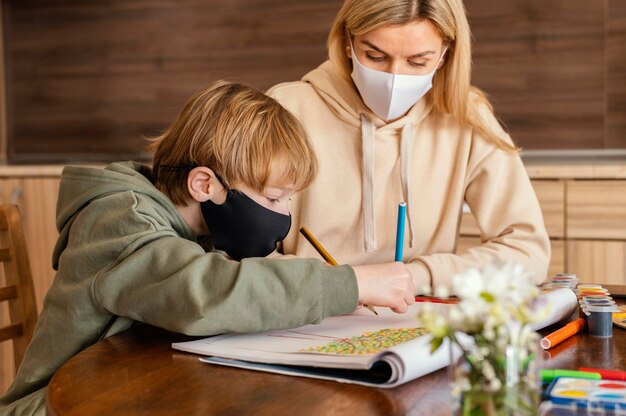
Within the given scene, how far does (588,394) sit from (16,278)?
48.3 inches

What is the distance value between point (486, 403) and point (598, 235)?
2.14m

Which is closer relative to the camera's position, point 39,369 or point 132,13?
point 39,369

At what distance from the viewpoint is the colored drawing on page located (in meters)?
0.97

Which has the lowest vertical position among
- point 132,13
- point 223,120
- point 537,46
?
point 223,120

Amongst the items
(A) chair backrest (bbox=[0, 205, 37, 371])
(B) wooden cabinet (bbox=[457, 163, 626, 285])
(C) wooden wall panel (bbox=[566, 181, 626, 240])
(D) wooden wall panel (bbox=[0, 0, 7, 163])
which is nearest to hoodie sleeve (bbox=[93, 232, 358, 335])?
(A) chair backrest (bbox=[0, 205, 37, 371])

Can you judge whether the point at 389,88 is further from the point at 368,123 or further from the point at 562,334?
the point at 562,334

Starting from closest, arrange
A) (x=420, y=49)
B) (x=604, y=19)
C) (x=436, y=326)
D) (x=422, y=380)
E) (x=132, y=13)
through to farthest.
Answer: (x=436, y=326) → (x=422, y=380) → (x=420, y=49) → (x=604, y=19) → (x=132, y=13)

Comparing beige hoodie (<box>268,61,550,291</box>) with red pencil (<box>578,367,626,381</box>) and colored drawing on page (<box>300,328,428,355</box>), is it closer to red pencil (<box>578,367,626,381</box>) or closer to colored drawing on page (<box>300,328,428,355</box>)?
colored drawing on page (<box>300,328,428,355</box>)

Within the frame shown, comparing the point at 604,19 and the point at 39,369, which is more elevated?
the point at 604,19

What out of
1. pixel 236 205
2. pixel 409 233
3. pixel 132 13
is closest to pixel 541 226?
pixel 409 233

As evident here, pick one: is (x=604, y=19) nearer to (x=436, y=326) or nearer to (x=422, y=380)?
(x=422, y=380)

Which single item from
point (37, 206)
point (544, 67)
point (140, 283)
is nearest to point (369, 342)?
point (140, 283)

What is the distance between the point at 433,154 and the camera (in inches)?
68.6

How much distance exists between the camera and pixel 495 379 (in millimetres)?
603
